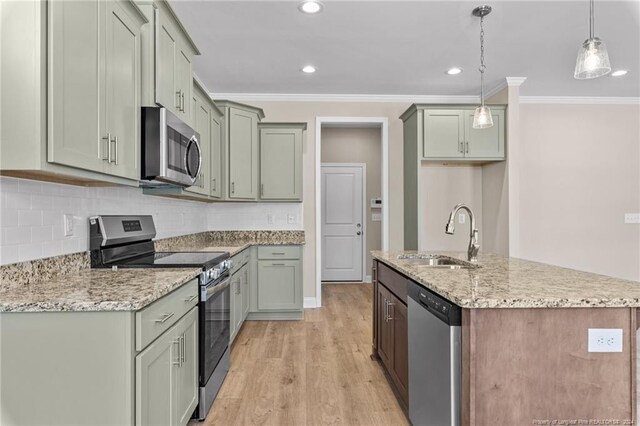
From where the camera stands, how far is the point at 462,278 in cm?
181

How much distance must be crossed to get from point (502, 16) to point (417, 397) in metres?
2.67

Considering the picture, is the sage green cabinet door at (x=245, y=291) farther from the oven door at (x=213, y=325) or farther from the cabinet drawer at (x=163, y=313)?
the cabinet drawer at (x=163, y=313)

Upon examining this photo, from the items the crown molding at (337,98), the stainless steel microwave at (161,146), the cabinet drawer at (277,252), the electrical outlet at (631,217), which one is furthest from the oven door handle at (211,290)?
the electrical outlet at (631,217)

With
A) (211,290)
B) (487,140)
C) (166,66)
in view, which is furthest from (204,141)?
(487,140)

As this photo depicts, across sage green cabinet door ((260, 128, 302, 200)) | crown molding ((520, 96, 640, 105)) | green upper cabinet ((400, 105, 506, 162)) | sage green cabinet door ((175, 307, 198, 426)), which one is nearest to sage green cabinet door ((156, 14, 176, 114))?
sage green cabinet door ((175, 307, 198, 426))

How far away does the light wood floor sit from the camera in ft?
7.43

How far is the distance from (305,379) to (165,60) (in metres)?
2.26

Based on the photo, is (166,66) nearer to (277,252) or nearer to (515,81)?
(277,252)

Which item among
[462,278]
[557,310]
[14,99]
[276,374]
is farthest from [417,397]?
[14,99]

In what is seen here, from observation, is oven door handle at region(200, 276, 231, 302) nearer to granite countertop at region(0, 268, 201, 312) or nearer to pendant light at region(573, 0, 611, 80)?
granite countertop at region(0, 268, 201, 312)

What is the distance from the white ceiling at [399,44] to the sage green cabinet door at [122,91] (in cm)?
102

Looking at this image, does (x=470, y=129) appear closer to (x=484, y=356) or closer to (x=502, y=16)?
(x=502, y=16)

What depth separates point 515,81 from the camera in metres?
4.12

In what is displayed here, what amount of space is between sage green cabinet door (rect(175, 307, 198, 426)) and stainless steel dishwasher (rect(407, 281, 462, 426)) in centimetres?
114
